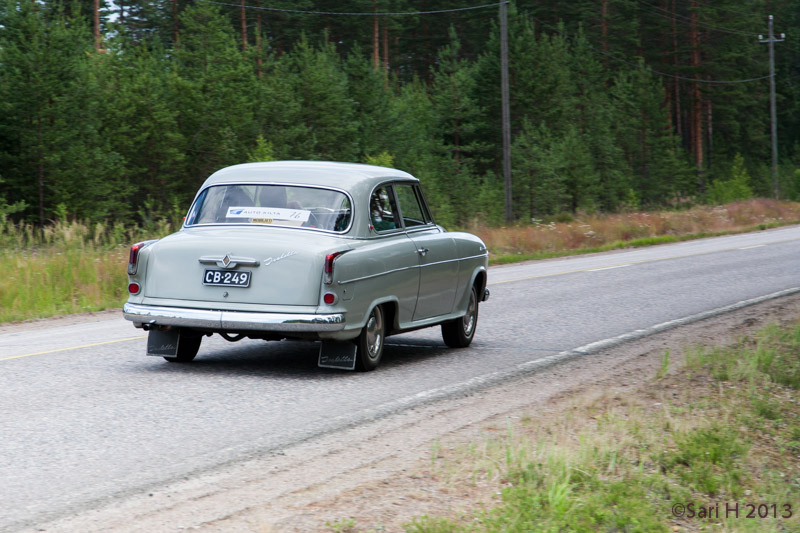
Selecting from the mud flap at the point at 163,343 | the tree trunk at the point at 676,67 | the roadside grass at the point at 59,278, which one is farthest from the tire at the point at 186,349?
the tree trunk at the point at 676,67

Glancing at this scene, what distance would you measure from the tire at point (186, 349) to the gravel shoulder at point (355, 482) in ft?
8.57

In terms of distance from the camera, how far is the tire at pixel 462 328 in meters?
10.3

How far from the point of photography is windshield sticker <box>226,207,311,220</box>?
8.57 meters

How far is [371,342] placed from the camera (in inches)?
340

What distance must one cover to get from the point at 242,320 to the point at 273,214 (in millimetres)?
1177

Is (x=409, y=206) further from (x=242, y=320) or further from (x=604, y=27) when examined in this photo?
(x=604, y=27)

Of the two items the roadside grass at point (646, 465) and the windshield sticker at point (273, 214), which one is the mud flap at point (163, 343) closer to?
the windshield sticker at point (273, 214)

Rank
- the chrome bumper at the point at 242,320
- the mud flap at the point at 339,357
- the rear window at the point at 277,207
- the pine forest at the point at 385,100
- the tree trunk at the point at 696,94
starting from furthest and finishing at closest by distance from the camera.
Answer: the tree trunk at the point at 696,94, the pine forest at the point at 385,100, the rear window at the point at 277,207, the mud flap at the point at 339,357, the chrome bumper at the point at 242,320

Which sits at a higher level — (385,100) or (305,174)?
(385,100)

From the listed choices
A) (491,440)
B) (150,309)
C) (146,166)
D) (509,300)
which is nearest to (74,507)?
(491,440)

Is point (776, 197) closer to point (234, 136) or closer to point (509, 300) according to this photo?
point (234, 136)

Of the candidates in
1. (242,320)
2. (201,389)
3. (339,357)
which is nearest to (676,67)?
(339,357)

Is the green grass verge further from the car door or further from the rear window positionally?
the rear window

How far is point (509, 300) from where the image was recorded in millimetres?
15000
